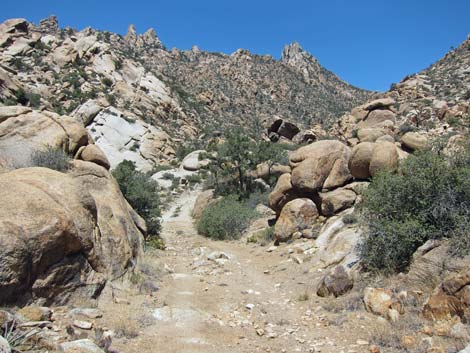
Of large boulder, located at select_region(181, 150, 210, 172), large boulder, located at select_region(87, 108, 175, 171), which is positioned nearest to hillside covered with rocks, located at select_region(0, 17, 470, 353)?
large boulder, located at select_region(181, 150, 210, 172)

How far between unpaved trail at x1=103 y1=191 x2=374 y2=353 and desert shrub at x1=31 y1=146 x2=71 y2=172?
12.0 ft

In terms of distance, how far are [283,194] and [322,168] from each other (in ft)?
6.38

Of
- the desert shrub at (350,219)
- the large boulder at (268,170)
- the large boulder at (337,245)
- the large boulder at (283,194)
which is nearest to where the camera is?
the large boulder at (337,245)

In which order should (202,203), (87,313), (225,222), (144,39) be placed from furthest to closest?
1. (144,39)
2. (202,203)
3. (225,222)
4. (87,313)

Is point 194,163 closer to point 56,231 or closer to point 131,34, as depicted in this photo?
point 56,231

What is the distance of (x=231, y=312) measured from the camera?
7.72m

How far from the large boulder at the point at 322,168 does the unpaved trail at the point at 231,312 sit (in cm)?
331

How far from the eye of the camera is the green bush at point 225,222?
55.1ft

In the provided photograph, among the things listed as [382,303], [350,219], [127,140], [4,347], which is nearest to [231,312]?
[382,303]

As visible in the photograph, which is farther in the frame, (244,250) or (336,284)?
(244,250)

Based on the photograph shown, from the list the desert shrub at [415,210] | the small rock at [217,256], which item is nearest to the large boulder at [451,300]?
the desert shrub at [415,210]

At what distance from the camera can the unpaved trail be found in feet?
19.7

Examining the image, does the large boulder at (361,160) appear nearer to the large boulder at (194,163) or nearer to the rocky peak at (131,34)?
the large boulder at (194,163)

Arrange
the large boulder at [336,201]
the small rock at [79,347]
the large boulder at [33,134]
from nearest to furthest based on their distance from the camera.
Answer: the small rock at [79,347]
the large boulder at [33,134]
the large boulder at [336,201]
